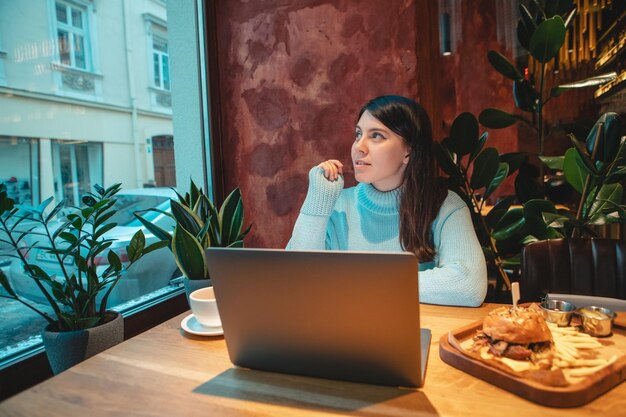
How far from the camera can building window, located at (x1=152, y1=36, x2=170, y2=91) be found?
2.33 meters

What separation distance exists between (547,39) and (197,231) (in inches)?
69.9

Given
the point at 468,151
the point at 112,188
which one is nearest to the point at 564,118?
the point at 468,151

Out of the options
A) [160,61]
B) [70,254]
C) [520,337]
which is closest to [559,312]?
[520,337]

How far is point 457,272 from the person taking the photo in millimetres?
1234

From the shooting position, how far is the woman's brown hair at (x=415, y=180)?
1.53 m

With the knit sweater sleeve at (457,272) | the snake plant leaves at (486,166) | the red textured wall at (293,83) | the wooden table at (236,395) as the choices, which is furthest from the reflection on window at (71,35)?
the snake plant leaves at (486,166)

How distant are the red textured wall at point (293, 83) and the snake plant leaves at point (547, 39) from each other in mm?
588

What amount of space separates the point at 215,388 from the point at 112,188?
0.87 meters

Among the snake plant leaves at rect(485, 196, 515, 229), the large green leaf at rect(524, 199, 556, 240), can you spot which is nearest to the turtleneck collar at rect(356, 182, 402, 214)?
the large green leaf at rect(524, 199, 556, 240)

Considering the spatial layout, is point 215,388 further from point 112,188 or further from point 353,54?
point 353,54

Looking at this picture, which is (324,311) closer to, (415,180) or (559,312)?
(559,312)

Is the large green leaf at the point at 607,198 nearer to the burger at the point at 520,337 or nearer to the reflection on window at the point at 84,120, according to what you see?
the burger at the point at 520,337

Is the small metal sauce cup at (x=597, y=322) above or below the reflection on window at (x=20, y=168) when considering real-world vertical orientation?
below

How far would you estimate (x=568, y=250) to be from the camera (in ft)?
4.70
